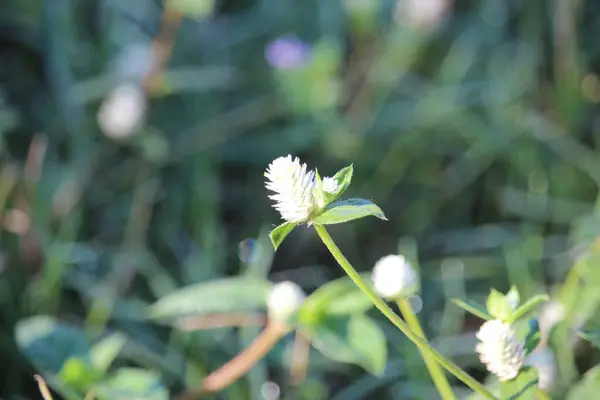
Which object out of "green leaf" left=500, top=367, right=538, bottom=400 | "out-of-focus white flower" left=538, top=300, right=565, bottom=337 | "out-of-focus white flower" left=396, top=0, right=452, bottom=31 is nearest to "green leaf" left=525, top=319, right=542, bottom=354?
"green leaf" left=500, top=367, right=538, bottom=400

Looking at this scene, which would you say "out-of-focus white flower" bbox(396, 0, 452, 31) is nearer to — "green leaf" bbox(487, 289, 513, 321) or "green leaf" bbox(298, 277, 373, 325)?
"green leaf" bbox(298, 277, 373, 325)

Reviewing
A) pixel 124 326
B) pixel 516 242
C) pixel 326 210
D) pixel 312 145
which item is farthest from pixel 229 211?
pixel 326 210

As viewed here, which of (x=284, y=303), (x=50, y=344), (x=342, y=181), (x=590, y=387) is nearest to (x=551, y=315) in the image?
(x=590, y=387)

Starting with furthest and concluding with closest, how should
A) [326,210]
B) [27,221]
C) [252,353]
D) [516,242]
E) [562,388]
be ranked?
1. [516,242]
2. [27,221]
3. [562,388]
4. [252,353]
5. [326,210]

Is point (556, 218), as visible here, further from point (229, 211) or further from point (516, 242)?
point (229, 211)

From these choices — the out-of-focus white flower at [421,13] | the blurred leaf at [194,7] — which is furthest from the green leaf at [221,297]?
the out-of-focus white flower at [421,13]

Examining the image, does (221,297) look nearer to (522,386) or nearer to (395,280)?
(395,280)
